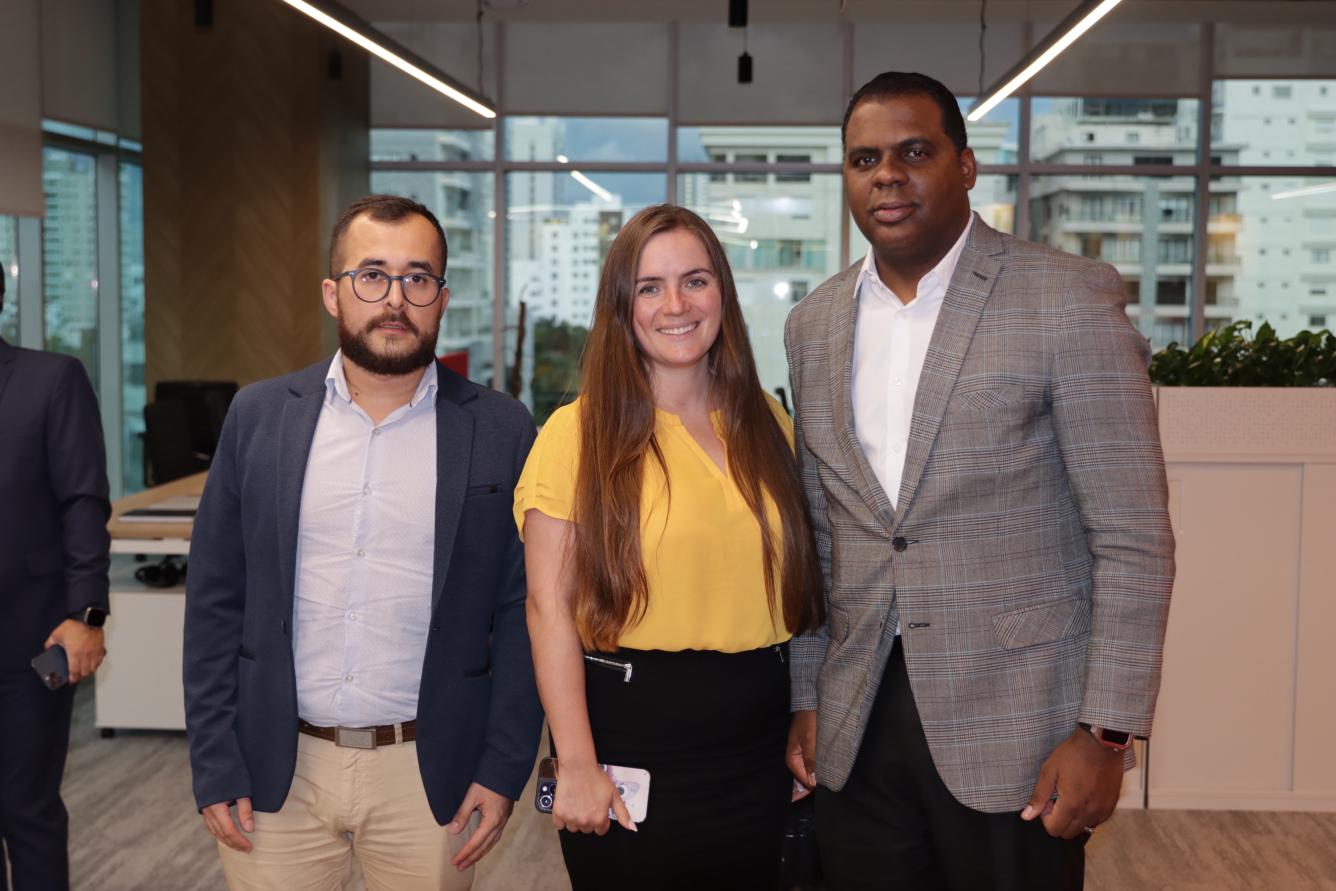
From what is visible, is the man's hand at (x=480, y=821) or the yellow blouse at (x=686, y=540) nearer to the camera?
the yellow blouse at (x=686, y=540)

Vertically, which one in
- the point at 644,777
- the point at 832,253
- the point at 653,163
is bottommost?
the point at 644,777

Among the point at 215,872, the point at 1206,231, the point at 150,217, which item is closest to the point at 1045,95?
the point at 1206,231

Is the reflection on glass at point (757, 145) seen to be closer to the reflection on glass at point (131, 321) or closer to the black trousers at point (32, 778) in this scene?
the reflection on glass at point (131, 321)

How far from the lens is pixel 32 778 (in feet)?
9.04

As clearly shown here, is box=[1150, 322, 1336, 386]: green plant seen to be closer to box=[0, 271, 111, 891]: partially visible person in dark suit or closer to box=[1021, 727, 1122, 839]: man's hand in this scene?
box=[1021, 727, 1122, 839]: man's hand

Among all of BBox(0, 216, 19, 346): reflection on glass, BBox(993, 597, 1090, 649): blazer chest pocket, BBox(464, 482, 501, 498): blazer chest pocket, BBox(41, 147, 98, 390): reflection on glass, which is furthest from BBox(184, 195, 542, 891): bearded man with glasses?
BBox(41, 147, 98, 390): reflection on glass

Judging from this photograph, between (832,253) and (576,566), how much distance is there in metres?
8.85

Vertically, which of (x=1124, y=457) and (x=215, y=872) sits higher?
(x=1124, y=457)

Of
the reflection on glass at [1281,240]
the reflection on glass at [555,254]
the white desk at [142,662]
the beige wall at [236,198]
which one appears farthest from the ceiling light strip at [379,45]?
the reflection on glass at [1281,240]

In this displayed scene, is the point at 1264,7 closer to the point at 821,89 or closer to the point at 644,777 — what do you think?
the point at 821,89

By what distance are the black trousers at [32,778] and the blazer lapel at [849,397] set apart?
1.95 meters

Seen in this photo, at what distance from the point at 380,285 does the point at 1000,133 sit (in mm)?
8951

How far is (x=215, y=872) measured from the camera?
3729mm

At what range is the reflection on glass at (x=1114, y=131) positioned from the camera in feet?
32.4
